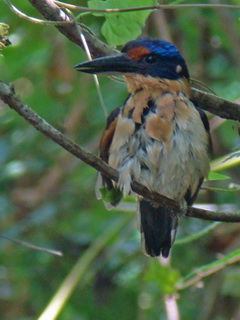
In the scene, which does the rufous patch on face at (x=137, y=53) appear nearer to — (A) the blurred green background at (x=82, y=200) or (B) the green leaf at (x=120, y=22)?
(B) the green leaf at (x=120, y=22)

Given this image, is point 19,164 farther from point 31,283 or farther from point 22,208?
point 31,283

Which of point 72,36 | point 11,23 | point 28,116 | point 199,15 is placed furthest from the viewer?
point 199,15

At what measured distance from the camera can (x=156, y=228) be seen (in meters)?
4.33

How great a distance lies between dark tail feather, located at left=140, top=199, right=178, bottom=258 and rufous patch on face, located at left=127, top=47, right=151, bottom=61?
749 mm

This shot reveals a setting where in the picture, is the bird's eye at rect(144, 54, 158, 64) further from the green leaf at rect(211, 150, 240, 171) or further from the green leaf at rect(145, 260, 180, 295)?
the green leaf at rect(145, 260, 180, 295)

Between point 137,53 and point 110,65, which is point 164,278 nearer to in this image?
point 137,53

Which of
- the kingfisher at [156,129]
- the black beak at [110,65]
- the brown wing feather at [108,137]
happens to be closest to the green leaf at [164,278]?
the kingfisher at [156,129]

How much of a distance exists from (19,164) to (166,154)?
2379mm

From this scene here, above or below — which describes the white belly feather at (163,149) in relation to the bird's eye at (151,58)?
below

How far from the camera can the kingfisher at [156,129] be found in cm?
380

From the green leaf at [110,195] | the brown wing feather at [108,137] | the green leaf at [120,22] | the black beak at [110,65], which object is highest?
the green leaf at [120,22]

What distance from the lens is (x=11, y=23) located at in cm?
551

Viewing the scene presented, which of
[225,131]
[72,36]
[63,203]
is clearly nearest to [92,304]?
[63,203]

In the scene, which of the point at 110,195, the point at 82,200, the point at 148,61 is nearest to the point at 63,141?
the point at 110,195
